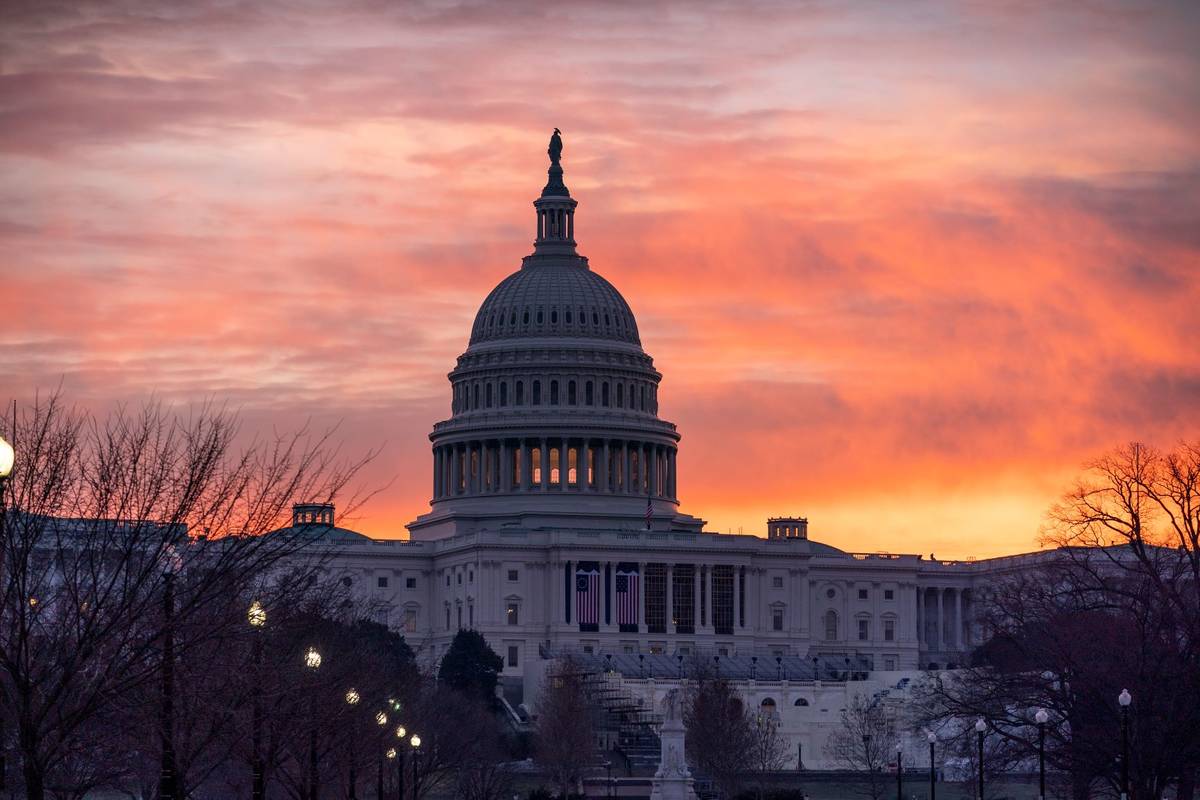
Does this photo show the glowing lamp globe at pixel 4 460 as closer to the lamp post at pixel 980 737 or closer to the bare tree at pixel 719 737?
the lamp post at pixel 980 737

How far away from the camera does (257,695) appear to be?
50781mm

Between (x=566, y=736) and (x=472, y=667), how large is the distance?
138 ft

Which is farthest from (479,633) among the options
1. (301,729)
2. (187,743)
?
(187,743)

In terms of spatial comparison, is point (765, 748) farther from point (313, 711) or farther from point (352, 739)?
point (313, 711)

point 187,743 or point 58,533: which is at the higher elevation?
point 58,533

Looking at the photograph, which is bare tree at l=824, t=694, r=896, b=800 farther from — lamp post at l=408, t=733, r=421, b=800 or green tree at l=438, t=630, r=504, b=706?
lamp post at l=408, t=733, r=421, b=800

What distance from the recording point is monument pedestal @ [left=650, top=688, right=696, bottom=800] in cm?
11494

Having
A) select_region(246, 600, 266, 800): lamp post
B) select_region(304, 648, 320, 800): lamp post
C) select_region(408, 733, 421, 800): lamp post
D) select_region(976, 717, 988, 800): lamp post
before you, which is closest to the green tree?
select_region(408, 733, 421, 800): lamp post

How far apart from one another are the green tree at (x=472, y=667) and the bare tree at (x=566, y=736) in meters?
10.3

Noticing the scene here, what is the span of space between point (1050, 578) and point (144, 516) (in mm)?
59665

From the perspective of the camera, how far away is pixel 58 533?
46.6 m

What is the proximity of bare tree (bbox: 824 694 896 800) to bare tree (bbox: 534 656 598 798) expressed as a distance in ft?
46.3

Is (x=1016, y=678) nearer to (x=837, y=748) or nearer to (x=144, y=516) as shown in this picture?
(x=144, y=516)

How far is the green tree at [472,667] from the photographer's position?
172750 millimetres
